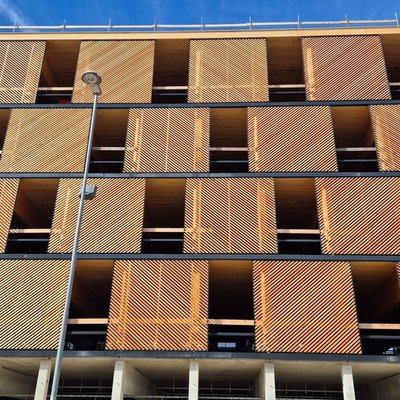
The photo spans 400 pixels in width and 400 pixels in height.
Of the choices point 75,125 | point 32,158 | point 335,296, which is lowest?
point 335,296

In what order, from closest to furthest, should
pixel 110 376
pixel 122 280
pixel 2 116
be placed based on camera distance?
1. pixel 122 280
2. pixel 110 376
3. pixel 2 116

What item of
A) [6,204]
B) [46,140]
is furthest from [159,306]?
[46,140]

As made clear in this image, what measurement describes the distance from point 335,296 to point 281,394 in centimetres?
716

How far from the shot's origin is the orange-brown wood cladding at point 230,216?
19.6 meters

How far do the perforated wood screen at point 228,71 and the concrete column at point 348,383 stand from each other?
13527 millimetres

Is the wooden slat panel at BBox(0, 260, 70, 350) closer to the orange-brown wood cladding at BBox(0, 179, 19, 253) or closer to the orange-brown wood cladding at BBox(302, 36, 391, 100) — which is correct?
the orange-brown wood cladding at BBox(0, 179, 19, 253)

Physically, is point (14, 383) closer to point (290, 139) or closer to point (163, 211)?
point (163, 211)

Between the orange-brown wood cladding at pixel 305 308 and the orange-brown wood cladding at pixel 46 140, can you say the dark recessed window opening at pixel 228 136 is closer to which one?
the orange-brown wood cladding at pixel 305 308

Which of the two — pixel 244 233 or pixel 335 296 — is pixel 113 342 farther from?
pixel 335 296

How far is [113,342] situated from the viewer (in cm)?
1775

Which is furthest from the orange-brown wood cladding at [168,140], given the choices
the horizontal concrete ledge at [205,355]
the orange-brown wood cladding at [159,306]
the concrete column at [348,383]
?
the concrete column at [348,383]

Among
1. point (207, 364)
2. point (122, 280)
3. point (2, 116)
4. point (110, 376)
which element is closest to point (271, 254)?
point (207, 364)

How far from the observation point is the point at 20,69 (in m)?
24.7

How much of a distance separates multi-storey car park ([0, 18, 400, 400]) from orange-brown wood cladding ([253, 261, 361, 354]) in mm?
61
